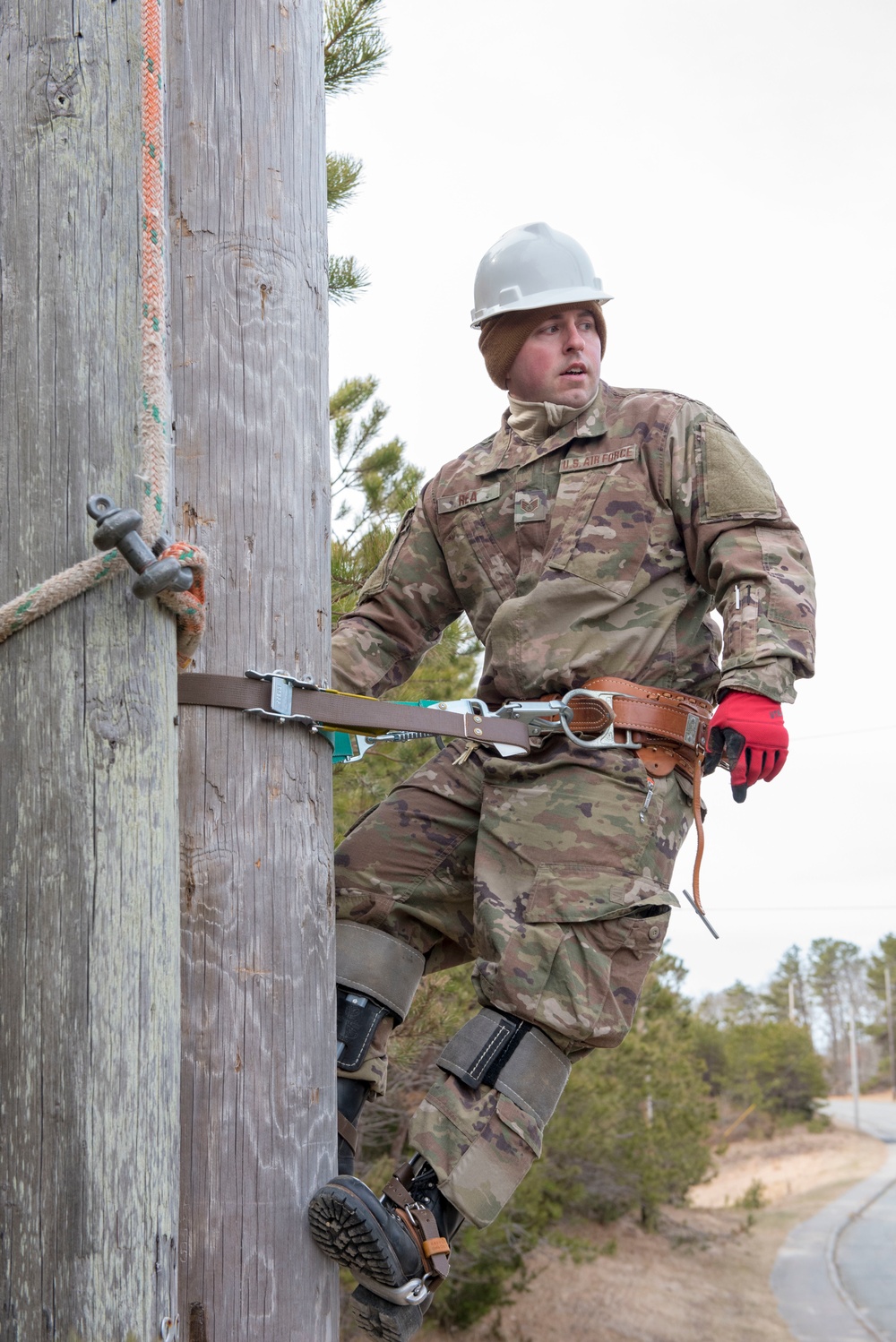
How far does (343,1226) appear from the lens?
1901mm

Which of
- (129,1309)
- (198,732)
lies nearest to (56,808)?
(198,732)

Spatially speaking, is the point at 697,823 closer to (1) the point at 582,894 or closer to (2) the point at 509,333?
(1) the point at 582,894

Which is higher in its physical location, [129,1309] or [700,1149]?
[129,1309]

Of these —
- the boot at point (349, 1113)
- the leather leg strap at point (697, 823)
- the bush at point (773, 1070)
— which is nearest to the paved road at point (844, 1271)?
the bush at point (773, 1070)

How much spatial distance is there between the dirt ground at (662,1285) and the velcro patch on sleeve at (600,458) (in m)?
11.4

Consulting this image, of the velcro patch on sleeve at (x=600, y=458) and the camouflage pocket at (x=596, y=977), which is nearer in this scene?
the camouflage pocket at (x=596, y=977)

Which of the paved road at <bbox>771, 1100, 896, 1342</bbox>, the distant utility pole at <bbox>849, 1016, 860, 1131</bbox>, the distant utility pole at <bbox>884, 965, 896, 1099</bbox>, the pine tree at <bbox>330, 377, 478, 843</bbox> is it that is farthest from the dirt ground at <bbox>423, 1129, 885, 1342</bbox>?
the distant utility pole at <bbox>884, 965, 896, 1099</bbox>

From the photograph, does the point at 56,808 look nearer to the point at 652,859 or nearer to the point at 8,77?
the point at 8,77

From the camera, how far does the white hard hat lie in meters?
3.00

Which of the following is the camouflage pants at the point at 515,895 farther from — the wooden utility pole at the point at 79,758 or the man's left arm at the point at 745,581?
the wooden utility pole at the point at 79,758

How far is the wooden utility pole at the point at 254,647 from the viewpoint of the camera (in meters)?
1.86

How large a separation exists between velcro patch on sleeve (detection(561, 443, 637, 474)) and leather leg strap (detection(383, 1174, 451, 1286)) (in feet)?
4.97

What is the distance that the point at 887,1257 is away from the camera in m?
23.7

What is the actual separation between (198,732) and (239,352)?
59 cm
